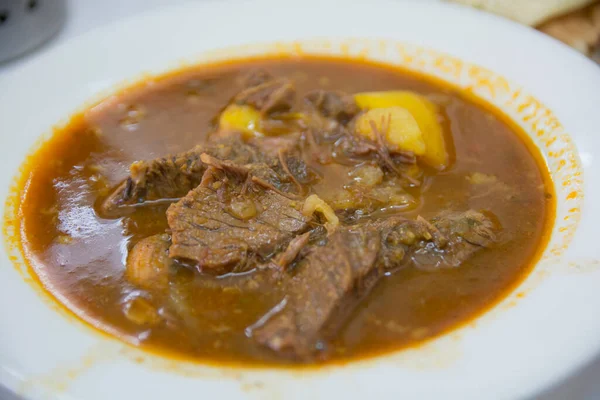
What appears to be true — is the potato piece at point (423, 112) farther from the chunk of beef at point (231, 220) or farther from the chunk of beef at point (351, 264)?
the chunk of beef at point (231, 220)

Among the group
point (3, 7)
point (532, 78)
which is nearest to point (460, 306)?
point (532, 78)

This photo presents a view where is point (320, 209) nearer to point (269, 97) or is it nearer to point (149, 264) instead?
point (149, 264)

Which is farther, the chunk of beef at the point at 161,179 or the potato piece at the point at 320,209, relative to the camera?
the chunk of beef at the point at 161,179

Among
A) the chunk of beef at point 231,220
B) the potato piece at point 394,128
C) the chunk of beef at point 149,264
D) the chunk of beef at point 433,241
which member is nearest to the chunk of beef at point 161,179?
the chunk of beef at point 231,220

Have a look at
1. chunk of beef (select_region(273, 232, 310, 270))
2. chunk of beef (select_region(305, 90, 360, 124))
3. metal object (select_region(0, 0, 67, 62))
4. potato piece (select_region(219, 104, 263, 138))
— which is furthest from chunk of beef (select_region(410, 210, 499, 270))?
metal object (select_region(0, 0, 67, 62))

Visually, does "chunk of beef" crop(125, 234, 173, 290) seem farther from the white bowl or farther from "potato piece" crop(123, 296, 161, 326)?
the white bowl

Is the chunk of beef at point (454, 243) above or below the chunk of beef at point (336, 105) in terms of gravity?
below

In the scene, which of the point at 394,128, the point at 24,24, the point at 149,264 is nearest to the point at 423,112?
the point at 394,128
